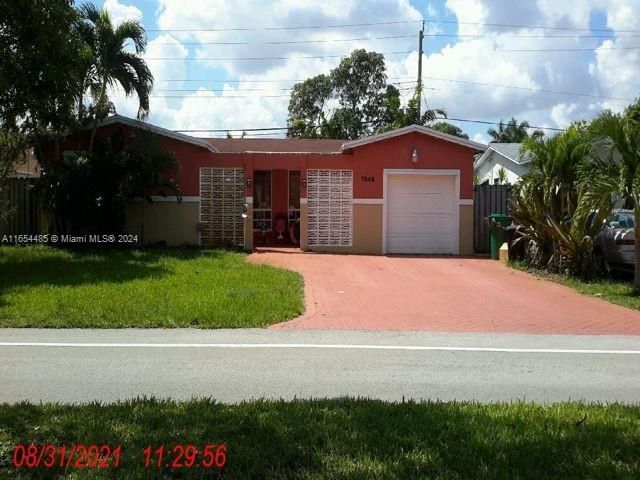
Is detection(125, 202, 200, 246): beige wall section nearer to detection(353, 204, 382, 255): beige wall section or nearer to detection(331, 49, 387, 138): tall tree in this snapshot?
detection(353, 204, 382, 255): beige wall section

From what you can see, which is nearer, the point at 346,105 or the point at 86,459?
the point at 86,459

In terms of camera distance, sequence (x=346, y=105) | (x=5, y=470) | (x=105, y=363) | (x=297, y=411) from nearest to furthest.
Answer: (x=5, y=470) → (x=297, y=411) → (x=105, y=363) → (x=346, y=105)

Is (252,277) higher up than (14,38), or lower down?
lower down

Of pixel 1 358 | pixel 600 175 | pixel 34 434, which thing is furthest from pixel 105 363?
pixel 600 175

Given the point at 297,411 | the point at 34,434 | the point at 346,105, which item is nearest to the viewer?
the point at 34,434

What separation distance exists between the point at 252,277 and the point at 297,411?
8.63 metres

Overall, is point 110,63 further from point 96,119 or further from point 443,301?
point 443,301

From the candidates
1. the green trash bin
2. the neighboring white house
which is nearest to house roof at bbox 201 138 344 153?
the green trash bin

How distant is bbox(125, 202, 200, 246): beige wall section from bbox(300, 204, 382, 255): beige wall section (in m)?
3.42

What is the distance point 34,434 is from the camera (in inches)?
164

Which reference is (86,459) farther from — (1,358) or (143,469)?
(1,358)

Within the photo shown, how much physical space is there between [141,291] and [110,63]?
890 cm
